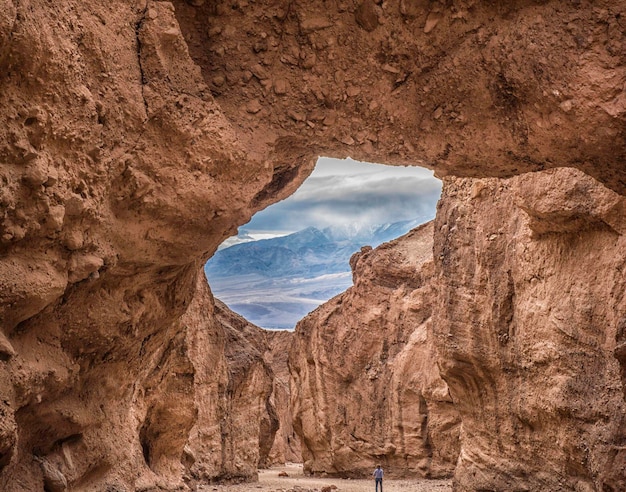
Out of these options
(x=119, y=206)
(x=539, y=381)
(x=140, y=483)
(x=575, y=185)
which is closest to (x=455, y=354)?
(x=539, y=381)

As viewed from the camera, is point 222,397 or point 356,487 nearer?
point 222,397

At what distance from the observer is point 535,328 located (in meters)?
8.59

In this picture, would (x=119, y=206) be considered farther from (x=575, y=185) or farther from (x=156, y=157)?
(x=575, y=185)

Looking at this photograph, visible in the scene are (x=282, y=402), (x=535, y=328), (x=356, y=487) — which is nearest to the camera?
(x=535, y=328)

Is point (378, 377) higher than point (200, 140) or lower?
lower

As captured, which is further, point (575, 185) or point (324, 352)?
point (324, 352)

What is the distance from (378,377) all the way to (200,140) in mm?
16470

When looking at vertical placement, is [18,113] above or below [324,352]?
above

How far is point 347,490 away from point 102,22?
14234mm

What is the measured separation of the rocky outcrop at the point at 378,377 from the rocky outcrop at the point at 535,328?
26.0 ft

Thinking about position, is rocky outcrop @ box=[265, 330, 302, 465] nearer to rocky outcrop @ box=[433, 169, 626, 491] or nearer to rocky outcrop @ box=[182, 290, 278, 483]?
rocky outcrop @ box=[182, 290, 278, 483]

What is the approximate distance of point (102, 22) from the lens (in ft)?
14.4

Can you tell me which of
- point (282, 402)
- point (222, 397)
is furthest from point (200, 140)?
point (282, 402)

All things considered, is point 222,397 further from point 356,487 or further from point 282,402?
point 282,402
